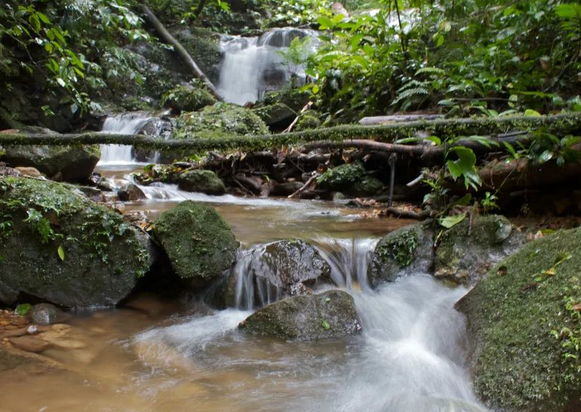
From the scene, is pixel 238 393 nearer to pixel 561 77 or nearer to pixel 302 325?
pixel 302 325

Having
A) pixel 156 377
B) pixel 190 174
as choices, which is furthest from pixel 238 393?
pixel 190 174

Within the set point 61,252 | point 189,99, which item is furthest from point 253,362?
point 189,99

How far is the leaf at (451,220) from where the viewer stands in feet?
14.3

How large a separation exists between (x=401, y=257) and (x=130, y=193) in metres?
5.08

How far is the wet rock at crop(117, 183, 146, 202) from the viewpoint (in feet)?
23.4

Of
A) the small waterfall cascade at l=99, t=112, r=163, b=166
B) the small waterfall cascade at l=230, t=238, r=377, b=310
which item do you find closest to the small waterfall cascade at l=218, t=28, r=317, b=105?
the small waterfall cascade at l=99, t=112, r=163, b=166

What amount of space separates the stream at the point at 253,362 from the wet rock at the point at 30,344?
0.12 metres

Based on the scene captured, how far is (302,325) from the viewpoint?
3416 mm

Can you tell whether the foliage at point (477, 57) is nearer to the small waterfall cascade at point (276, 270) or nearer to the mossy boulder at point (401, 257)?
the mossy boulder at point (401, 257)

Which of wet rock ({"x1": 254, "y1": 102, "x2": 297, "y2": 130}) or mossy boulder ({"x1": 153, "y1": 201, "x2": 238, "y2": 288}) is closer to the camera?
mossy boulder ({"x1": 153, "y1": 201, "x2": 238, "y2": 288})

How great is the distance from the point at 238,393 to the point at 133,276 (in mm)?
1850

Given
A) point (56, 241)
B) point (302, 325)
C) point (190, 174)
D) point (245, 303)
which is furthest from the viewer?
point (190, 174)

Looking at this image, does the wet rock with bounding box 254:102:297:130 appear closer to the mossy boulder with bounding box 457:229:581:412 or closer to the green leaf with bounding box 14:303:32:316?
the green leaf with bounding box 14:303:32:316

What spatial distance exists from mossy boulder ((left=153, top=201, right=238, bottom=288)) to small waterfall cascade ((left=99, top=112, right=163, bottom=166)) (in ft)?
24.2
